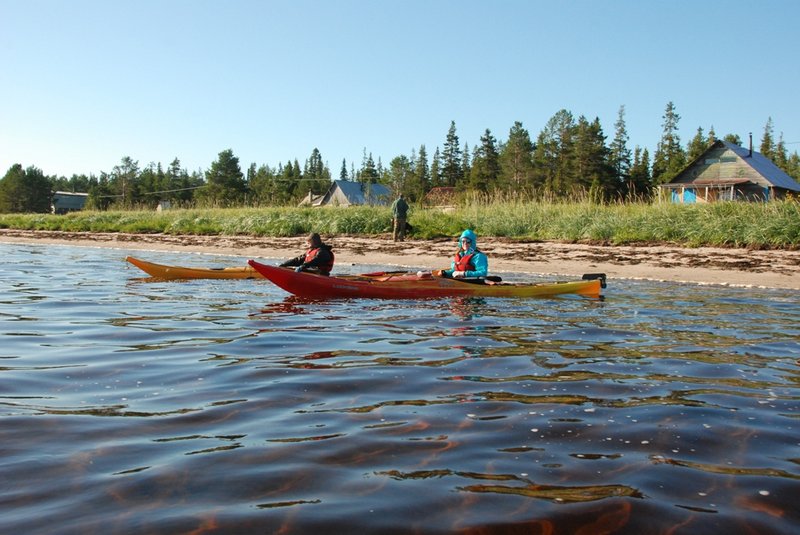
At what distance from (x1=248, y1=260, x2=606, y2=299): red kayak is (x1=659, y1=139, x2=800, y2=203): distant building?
3173 cm

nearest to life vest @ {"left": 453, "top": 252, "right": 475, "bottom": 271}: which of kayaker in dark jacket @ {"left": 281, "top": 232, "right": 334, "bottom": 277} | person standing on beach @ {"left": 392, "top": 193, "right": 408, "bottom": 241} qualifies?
kayaker in dark jacket @ {"left": 281, "top": 232, "right": 334, "bottom": 277}

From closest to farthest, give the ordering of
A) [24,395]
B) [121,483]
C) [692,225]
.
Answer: [121,483]
[24,395]
[692,225]

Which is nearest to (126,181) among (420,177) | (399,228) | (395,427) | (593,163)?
(420,177)

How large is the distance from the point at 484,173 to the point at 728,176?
3239cm

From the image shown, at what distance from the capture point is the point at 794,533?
2750mm

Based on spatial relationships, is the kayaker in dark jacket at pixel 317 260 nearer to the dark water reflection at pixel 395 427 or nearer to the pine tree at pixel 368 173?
the dark water reflection at pixel 395 427

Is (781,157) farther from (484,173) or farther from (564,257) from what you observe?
(564,257)

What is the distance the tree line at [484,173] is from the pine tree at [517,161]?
10 cm

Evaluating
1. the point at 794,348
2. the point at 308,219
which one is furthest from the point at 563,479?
the point at 308,219

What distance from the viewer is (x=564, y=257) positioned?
54.9 feet

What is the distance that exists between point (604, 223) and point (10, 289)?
1396 centimetres

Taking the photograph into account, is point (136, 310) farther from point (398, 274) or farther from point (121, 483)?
point (121, 483)

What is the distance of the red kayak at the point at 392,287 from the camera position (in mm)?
10492

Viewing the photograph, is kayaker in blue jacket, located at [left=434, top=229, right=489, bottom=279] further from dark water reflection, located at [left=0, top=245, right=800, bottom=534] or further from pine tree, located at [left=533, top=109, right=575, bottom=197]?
pine tree, located at [left=533, top=109, right=575, bottom=197]
